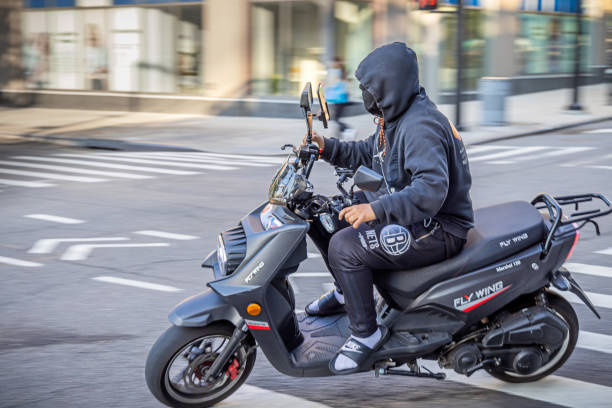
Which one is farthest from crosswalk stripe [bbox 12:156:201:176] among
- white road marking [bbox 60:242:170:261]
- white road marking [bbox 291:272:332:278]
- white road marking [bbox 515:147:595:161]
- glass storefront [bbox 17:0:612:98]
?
glass storefront [bbox 17:0:612:98]

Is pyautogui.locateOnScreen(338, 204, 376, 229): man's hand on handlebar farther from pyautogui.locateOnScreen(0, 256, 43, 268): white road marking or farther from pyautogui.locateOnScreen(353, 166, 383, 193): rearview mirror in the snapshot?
pyautogui.locateOnScreen(0, 256, 43, 268): white road marking

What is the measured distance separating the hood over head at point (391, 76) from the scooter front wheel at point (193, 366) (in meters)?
1.39

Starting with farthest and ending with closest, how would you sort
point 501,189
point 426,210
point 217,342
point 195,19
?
point 195,19 → point 501,189 → point 217,342 → point 426,210

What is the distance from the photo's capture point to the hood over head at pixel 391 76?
393cm

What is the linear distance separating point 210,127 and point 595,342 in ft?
55.3

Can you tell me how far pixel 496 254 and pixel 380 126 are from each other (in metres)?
0.90

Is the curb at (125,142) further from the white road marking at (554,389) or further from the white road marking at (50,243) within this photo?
the white road marking at (554,389)

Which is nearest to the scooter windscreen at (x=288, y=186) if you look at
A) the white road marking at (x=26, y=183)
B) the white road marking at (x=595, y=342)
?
the white road marking at (x=595, y=342)

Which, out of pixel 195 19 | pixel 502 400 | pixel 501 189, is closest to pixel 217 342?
pixel 502 400

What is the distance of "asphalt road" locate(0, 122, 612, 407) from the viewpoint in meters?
4.38

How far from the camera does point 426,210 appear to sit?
151 inches

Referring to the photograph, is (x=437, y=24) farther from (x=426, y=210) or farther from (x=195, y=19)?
(x=426, y=210)

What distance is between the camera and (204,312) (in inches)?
156

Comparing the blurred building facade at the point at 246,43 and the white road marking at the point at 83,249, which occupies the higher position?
the blurred building facade at the point at 246,43
